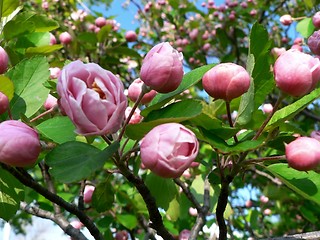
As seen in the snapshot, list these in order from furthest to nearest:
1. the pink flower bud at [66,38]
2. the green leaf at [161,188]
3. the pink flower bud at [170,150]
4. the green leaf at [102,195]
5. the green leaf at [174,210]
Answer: the pink flower bud at [66,38] → the green leaf at [174,210] → the green leaf at [161,188] → the green leaf at [102,195] → the pink flower bud at [170,150]

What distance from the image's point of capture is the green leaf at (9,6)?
4.56ft

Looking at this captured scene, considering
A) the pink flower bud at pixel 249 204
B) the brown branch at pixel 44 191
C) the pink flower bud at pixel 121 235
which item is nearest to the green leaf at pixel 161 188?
the brown branch at pixel 44 191

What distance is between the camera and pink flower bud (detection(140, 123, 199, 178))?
2.17ft

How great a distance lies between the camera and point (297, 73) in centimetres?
80

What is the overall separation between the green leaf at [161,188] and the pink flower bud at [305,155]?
2.34 feet

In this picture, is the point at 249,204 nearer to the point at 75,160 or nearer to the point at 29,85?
the point at 29,85

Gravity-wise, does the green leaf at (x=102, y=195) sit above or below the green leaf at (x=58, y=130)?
below

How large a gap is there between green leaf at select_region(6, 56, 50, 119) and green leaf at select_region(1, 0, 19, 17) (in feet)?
1.57

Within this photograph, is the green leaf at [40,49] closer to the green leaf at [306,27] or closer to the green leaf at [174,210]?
the green leaf at [174,210]

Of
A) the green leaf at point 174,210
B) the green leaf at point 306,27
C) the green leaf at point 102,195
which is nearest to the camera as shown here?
the green leaf at point 102,195

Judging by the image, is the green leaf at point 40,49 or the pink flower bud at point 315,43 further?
the green leaf at point 40,49

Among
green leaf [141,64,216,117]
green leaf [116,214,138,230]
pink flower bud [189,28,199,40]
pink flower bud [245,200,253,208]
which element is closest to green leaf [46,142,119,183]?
green leaf [141,64,216,117]

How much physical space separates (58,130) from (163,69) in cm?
23

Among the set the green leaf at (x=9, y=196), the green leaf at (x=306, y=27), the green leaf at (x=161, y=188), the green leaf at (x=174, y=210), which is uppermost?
the green leaf at (x=9, y=196)
